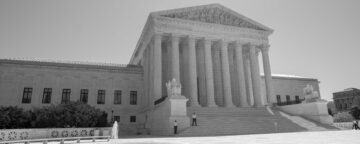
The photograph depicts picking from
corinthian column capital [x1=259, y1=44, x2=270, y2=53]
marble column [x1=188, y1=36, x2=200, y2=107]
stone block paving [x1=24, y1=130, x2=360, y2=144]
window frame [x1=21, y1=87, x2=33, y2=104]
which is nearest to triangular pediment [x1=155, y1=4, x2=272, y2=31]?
corinthian column capital [x1=259, y1=44, x2=270, y2=53]

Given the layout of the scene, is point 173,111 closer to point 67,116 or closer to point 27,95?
point 67,116

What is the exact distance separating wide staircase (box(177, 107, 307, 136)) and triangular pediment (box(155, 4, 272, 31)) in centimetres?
1277

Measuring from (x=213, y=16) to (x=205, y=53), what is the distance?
565 centimetres

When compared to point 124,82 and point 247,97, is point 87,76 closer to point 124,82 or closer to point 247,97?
point 124,82

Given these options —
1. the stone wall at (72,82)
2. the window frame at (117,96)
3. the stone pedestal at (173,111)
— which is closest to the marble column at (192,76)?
the stone pedestal at (173,111)

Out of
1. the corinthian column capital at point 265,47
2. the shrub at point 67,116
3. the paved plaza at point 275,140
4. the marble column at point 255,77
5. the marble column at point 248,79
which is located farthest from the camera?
the marble column at point 248,79

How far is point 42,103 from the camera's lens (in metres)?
34.6

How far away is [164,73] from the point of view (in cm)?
3706

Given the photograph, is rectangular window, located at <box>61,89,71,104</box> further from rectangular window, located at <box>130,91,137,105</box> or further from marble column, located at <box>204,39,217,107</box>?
marble column, located at <box>204,39,217,107</box>

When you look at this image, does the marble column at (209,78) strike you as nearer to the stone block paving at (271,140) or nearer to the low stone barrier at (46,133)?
the low stone barrier at (46,133)

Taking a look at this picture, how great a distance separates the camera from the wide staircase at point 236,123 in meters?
23.5

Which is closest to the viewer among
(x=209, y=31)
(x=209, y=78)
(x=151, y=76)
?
(x=209, y=78)

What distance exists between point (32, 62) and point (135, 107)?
1555 centimetres

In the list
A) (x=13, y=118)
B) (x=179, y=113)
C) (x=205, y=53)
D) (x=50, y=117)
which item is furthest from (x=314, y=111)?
(x=13, y=118)
